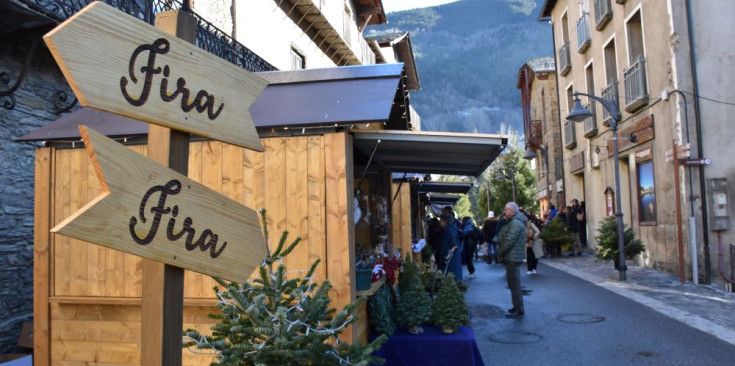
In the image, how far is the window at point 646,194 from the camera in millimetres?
14195

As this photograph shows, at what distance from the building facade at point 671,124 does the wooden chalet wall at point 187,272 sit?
896cm

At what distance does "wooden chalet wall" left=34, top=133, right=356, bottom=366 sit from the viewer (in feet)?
15.9

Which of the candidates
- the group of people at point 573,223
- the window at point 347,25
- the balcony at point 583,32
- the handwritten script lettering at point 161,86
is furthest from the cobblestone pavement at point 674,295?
the window at point 347,25

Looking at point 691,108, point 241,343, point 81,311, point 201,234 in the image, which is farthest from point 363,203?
point 691,108

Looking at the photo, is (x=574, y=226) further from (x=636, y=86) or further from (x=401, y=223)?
(x=401, y=223)

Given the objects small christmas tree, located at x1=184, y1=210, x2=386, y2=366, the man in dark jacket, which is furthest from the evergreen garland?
the man in dark jacket

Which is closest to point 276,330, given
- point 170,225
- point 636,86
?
point 170,225

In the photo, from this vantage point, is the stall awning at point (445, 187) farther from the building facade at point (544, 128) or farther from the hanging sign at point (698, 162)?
the building facade at point (544, 128)

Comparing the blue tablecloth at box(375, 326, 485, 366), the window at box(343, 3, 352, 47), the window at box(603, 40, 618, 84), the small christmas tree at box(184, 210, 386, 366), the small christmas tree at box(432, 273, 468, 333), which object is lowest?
the blue tablecloth at box(375, 326, 485, 366)

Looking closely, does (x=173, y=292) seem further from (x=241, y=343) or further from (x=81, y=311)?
(x=81, y=311)

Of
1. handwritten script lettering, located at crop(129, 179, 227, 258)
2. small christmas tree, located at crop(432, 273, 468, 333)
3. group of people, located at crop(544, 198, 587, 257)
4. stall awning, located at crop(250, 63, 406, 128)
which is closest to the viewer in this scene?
handwritten script lettering, located at crop(129, 179, 227, 258)

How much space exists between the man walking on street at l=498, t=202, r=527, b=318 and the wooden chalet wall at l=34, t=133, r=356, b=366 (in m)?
4.41

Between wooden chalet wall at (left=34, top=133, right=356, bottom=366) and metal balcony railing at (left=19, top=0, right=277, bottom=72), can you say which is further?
metal balcony railing at (left=19, top=0, right=277, bottom=72)

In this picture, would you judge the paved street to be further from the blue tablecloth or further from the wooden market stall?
the wooden market stall
